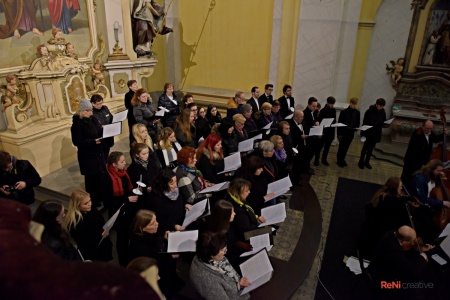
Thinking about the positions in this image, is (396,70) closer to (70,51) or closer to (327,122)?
(327,122)

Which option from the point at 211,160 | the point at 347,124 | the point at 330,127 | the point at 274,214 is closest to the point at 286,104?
the point at 330,127

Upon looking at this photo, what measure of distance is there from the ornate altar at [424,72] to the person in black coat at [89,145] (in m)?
7.65

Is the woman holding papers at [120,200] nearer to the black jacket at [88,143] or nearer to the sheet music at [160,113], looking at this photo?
the black jacket at [88,143]

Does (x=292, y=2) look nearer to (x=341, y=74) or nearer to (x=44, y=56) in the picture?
(x=341, y=74)

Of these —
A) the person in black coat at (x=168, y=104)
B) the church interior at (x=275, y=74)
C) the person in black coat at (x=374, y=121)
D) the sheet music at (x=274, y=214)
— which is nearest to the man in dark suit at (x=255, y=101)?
the person in black coat at (x=168, y=104)

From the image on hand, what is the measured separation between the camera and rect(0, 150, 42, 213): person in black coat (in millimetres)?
3867

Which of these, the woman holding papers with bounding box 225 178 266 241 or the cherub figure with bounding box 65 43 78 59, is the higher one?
the cherub figure with bounding box 65 43 78 59

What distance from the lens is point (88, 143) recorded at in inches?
187

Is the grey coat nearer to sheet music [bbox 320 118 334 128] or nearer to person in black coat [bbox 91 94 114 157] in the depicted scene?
person in black coat [bbox 91 94 114 157]

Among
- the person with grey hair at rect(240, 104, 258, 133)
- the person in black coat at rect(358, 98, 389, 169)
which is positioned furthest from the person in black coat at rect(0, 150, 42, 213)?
the person in black coat at rect(358, 98, 389, 169)

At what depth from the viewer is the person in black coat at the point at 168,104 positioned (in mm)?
6523

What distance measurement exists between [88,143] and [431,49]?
8.64 meters

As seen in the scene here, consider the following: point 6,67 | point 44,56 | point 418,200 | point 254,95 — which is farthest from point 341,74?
point 6,67

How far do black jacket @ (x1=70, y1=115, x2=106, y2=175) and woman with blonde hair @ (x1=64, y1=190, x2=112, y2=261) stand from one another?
1592 mm
